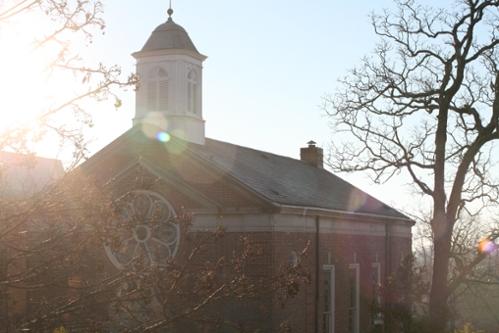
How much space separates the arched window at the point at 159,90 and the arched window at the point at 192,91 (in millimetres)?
778

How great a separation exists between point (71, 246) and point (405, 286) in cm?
2003

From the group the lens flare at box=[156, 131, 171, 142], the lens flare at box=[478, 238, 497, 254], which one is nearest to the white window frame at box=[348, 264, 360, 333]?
the lens flare at box=[478, 238, 497, 254]

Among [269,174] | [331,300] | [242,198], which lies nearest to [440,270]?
[331,300]

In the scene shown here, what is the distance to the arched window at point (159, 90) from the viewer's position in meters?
24.9

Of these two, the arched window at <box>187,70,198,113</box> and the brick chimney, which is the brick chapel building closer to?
the arched window at <box>187,70,198,113</box>

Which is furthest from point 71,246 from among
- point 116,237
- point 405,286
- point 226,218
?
point 405,286

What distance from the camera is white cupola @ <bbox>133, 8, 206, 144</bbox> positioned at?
24.6m

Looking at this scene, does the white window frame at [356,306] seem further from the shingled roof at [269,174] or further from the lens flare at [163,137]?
the lens flare at [163,137]

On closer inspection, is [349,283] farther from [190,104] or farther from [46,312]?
[46,312]

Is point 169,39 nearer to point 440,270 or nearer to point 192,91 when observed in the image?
point 192,91

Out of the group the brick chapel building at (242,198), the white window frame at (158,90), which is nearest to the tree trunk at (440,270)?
the brick chapel building at (242,198)

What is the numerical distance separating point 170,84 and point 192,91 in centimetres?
96

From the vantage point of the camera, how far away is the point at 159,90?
24938 millimetres

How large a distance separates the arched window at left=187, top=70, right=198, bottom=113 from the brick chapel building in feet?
0.11
